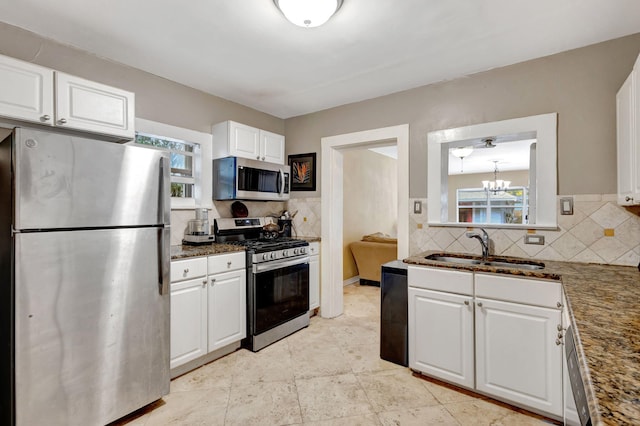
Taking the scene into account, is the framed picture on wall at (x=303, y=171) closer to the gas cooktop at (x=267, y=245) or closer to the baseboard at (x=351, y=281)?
the gas cooktop at (x=267, y=245)

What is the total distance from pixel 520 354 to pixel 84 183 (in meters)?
2.70

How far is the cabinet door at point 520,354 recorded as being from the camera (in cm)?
179

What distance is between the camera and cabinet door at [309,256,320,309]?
343 centimetres

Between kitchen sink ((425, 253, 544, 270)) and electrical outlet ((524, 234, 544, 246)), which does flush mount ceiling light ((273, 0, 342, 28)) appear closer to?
kitchen sink ((425, 253, 544, 270))

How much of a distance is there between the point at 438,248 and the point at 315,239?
135 cm

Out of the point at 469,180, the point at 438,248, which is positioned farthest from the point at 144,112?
the point at 469,180

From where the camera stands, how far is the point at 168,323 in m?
2.01

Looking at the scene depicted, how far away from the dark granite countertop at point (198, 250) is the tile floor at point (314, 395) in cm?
92

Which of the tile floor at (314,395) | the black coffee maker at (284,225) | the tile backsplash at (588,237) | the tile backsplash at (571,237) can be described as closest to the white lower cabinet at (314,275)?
the black coffee maker at (284,225)

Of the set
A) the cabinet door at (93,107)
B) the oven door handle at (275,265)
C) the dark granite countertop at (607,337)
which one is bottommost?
the oven door handle at (275,265)

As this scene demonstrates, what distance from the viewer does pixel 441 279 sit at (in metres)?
2.20

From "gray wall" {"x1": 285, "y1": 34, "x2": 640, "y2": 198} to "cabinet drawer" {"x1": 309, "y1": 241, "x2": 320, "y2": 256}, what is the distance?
122 cm

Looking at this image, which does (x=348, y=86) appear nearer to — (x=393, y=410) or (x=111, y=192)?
(x=111, y=192)

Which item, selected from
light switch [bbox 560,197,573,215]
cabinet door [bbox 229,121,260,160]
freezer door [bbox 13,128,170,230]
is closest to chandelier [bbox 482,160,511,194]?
light switch [bbox 560,197,573,215]
